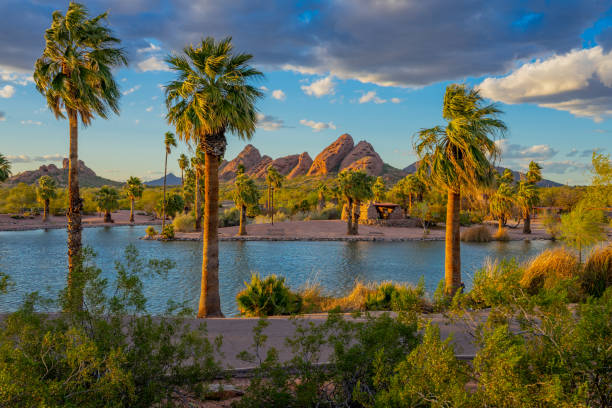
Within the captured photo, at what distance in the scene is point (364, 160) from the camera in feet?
575

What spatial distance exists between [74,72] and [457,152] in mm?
12492

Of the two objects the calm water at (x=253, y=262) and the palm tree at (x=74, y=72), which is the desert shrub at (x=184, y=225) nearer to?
the calm water at (x=253, y=262)

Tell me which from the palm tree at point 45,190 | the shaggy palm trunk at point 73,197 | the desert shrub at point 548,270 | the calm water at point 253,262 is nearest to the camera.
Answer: the shaggy palm trunk at point 73,197

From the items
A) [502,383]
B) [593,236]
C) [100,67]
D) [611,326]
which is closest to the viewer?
[502,383]

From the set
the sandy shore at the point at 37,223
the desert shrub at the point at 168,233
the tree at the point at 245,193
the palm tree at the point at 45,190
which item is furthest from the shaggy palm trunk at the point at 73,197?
the palm tree at the point at 45,190

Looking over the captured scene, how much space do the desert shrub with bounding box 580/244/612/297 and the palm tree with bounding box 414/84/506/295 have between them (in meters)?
3.90

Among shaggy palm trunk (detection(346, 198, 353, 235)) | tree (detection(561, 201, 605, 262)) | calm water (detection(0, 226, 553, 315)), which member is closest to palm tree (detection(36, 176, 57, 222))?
calm water (detection(0, 226, 553, 315))

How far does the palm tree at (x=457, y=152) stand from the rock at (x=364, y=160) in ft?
506

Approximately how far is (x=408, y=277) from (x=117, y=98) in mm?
18862

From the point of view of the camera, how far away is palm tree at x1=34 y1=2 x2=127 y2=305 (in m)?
11.5

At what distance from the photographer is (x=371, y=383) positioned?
4.70 meters

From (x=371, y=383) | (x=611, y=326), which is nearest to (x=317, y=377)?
(x=371, y=383)

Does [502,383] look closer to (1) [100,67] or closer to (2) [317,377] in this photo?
(2) [317,377]

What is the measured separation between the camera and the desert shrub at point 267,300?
1244 centimetres
